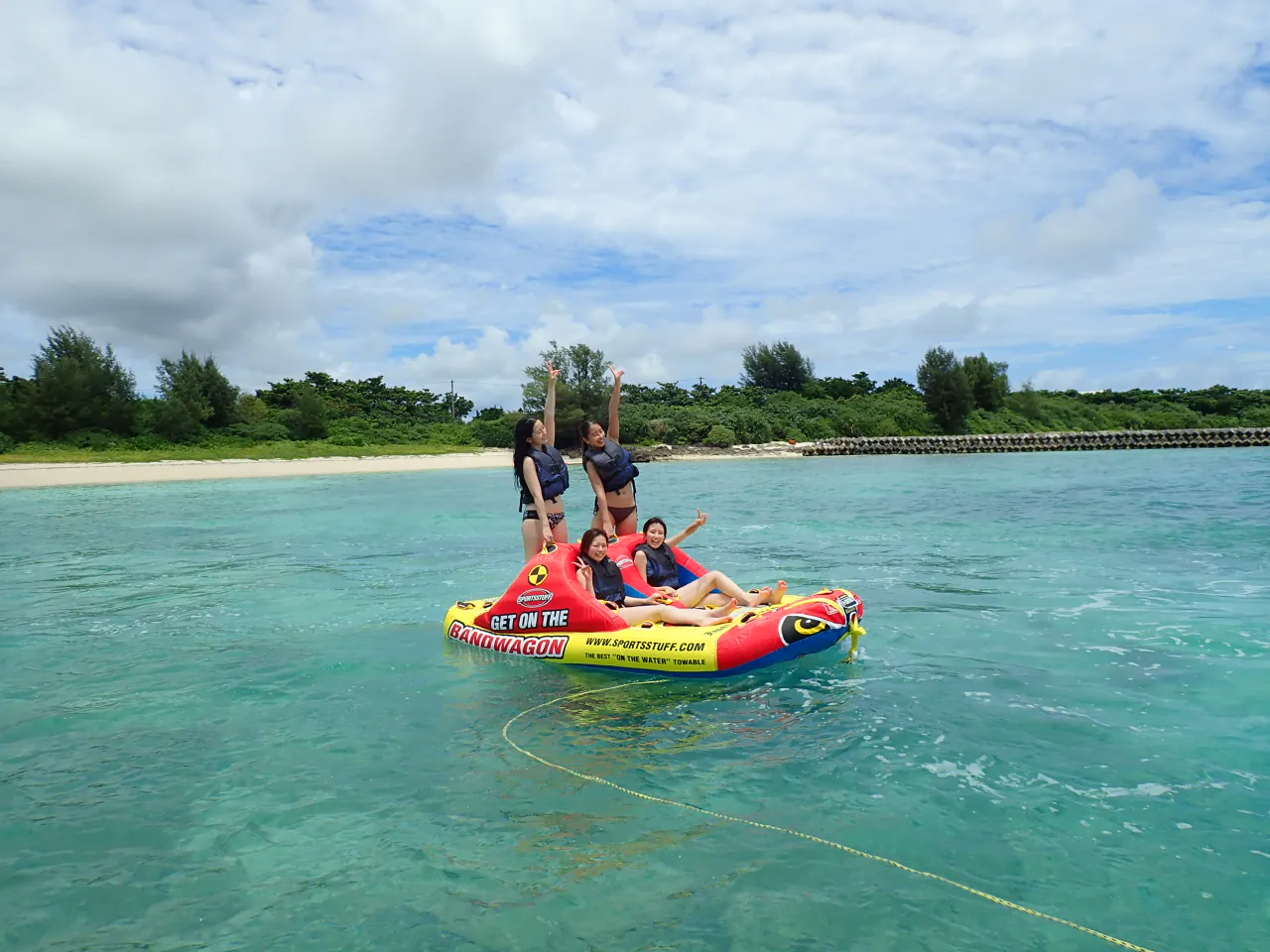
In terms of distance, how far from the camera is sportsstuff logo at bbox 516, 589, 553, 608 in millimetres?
7629

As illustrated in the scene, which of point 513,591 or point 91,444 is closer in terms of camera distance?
point 513,591

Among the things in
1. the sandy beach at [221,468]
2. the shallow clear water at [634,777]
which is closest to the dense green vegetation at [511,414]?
the sandy beach at [221,468]

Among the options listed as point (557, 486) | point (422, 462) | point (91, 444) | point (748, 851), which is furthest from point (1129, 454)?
point (91, 444)

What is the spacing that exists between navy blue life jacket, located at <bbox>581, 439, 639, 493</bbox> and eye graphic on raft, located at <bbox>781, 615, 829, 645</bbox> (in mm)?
2435

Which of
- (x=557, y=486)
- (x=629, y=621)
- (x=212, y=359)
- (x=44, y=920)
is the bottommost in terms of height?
(x=44, y=920)

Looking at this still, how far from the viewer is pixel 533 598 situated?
7.71m

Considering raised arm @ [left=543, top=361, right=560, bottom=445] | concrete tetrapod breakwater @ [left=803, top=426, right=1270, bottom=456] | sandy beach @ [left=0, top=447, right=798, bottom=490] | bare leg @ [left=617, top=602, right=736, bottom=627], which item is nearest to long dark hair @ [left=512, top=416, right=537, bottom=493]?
raised arm @ [left=543, top=361, right=560, bottom=445]

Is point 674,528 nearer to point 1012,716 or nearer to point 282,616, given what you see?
point 282,616

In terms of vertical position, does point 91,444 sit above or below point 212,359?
below

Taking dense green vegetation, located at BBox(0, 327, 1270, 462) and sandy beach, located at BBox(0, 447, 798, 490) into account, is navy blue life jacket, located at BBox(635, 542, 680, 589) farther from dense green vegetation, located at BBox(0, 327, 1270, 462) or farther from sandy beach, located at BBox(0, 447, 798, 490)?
dense green vegetation, located at BBox(0, 327, 1270, 462)

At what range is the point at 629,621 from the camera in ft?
24.2

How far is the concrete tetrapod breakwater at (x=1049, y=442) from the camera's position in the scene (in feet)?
162

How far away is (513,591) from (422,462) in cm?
3727

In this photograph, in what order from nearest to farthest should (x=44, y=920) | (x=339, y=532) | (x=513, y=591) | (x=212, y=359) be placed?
1. (x=44, y=920)
2. (x=513, y=591)
3. (x=339, y=532)
4. (x=212, y=359)
